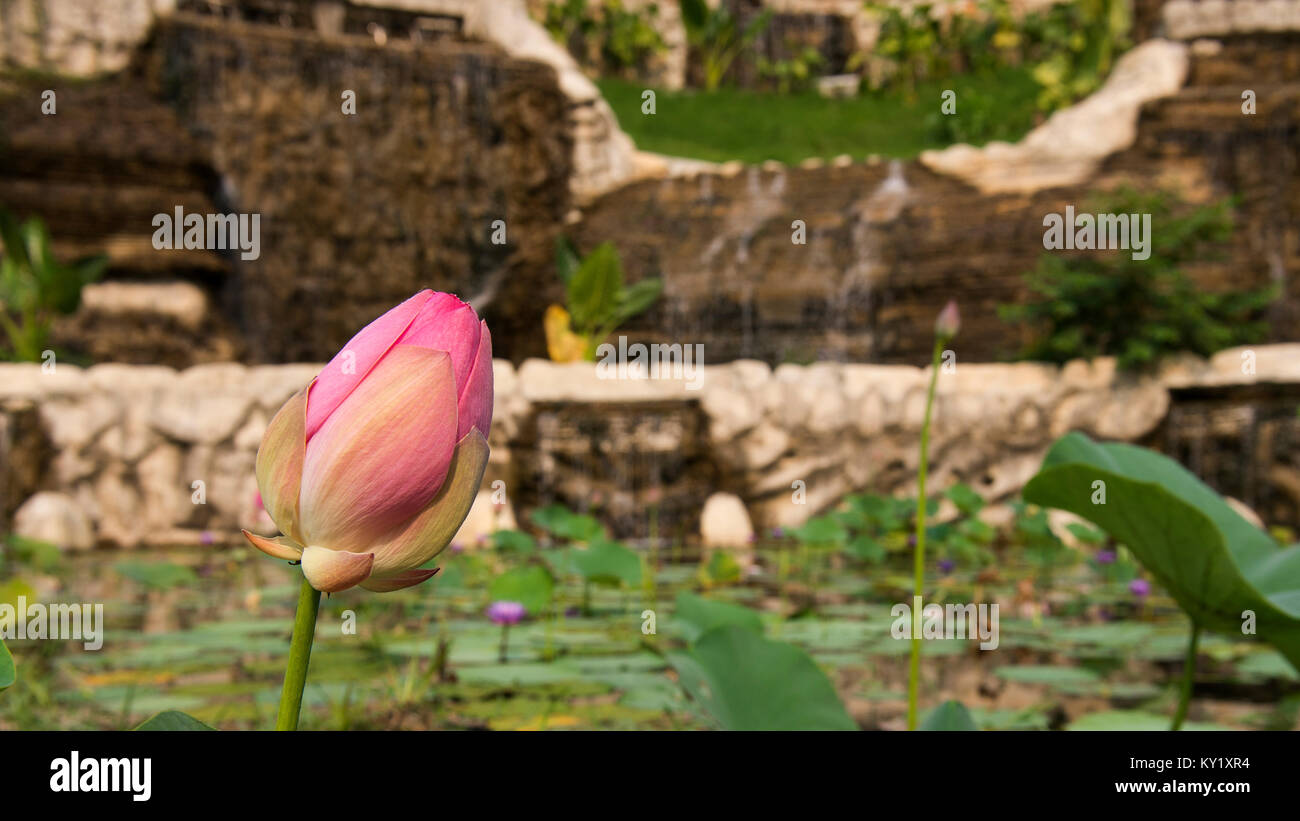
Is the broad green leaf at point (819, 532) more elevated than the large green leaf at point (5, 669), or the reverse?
the large green leaf at point (5, 669)

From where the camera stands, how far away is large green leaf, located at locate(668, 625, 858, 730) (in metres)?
0.96

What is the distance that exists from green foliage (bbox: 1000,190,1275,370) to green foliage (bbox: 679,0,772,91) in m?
11.9

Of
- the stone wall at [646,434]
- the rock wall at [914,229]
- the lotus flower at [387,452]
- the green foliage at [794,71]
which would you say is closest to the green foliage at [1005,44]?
the green foliage at [794,71]

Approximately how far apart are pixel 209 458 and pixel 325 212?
6.04 meters

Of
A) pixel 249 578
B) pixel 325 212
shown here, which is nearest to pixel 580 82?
pixel 325 212

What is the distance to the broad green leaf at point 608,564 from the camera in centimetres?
247

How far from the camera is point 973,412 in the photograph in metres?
6.79

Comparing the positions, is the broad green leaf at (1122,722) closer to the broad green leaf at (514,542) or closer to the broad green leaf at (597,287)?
the broad green leaf at (514,542)

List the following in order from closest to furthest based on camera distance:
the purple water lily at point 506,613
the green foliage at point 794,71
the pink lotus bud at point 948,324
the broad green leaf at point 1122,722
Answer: the pink lotus bud at point 948,324 → the broad green leaf at point 1122,722 → the purple water lily at point 506,613 → the green foliage at point 794,71

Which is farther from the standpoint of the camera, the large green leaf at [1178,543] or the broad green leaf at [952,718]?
the large green leaf at [1178,543]

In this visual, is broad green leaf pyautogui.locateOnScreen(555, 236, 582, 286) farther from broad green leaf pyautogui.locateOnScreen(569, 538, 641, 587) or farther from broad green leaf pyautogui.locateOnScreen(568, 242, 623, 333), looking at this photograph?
broad green leaf pyautogui.locateOnScreen(569, 538, 641, 587)

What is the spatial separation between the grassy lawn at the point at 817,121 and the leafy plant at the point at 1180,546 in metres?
14.9
